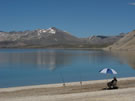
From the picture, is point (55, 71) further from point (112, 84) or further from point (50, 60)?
point (50, 60)

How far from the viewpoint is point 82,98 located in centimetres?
1755

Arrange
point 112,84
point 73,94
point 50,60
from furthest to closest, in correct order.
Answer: point 50,60
point 112,84
point 73,94

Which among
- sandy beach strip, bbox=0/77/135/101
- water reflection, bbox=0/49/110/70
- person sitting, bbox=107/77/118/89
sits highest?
water reflection, bbox=0/49/110/70

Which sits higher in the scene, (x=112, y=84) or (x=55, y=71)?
(x=55, y=71)

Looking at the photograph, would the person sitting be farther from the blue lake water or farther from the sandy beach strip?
the blue lake water

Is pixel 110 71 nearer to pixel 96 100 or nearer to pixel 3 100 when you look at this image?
pixel 96 100

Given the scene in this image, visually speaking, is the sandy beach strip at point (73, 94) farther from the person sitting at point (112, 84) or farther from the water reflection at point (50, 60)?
the water reflection at point (50, 60)

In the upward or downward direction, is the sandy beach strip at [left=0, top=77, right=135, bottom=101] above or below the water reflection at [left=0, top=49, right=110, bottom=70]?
below

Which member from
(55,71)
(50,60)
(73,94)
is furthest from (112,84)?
(50,60)

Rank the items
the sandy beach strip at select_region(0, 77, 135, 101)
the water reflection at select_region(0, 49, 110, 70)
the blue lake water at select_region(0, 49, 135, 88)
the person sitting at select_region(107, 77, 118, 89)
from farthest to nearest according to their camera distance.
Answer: the water reflection at select_region(0, 49, 110, 70)
the blue lake water at select_region(0, 49, 135, 88)
the person sitting at select_region(107, 77, 118, 89)
the sandy beach strip at select_region(0, 77, 135, 101)

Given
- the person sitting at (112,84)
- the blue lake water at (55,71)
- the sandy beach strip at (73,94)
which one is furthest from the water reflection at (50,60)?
the person sitting at (112,84)

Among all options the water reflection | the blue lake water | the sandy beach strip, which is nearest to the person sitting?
the sandy beach strip

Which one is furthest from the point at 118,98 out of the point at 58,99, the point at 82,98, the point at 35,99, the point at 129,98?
the point at 35,99

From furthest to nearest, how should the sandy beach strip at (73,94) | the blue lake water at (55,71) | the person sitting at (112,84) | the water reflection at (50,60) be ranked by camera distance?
the water reflection at (50,60) → the blue lake water at (55,71) → the person sitting at (112,84) → the sandy beach strip at (73,94)
